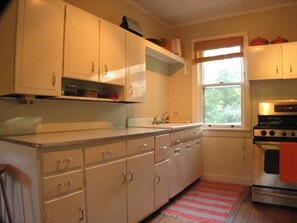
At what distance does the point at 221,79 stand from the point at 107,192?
283 cm

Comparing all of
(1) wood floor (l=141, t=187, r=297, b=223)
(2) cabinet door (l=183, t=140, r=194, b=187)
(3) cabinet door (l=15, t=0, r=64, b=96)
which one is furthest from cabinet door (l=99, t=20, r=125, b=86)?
(1) wood floor (l=141, t=187, r=297, b=223)

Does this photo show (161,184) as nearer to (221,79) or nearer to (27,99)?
A: (27,99)

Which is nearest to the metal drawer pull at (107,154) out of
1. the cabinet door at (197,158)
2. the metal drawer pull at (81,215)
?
the metal drawer pull at (81,215)

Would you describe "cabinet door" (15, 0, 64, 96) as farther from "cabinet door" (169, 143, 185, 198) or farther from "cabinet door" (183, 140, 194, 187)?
"cabinet door" (183, 140, 194, 187)

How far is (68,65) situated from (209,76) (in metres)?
2.67

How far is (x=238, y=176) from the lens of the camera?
12.0 feet

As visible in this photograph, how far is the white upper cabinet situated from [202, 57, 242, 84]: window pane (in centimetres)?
38

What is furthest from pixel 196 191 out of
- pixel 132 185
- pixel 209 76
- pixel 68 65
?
pixel 68 65

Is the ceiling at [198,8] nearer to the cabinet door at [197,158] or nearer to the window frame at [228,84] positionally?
the window frame at [228,84]

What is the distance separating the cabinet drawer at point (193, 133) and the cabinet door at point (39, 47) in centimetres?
187

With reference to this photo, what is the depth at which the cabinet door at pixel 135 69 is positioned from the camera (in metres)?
2.64

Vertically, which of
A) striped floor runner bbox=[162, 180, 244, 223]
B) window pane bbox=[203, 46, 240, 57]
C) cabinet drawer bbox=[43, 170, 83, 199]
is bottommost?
striped floor runner bbox=[162, 180, 244, 223]

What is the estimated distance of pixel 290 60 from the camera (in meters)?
3.08

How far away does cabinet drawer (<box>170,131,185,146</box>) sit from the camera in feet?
9.04
